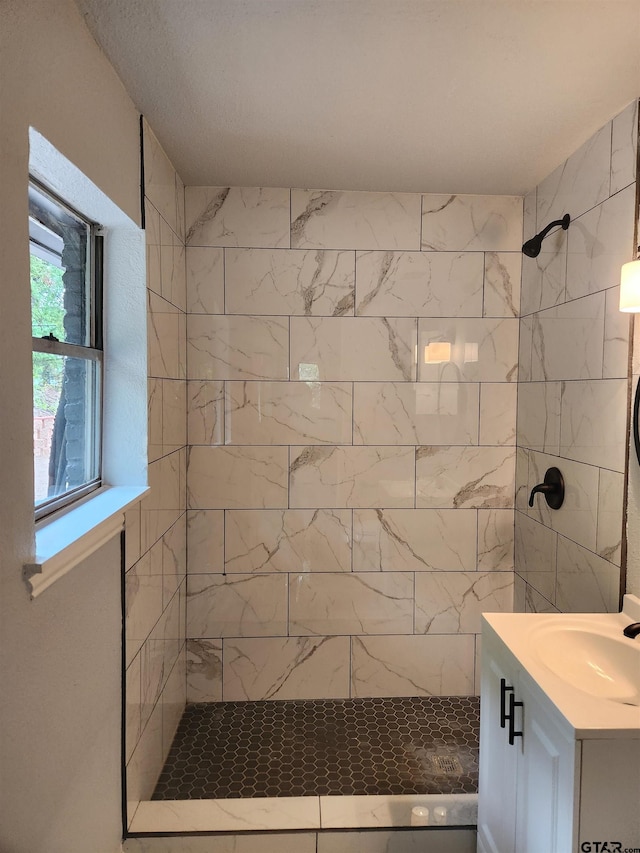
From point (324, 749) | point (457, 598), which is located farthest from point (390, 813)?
point (457, 598)

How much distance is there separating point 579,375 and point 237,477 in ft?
4.94

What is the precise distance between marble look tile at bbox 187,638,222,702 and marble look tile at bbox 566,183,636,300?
2195 millimetres

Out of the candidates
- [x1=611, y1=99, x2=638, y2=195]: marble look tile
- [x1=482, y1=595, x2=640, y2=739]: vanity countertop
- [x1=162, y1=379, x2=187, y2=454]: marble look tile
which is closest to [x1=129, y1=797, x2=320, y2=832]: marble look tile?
[x1=482, y1=595, x2=640, y2=739]: vanity countertop

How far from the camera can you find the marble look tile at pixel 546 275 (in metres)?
2.10

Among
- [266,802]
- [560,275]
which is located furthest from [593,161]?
[266,802]

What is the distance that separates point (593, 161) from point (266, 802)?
8.31 feet

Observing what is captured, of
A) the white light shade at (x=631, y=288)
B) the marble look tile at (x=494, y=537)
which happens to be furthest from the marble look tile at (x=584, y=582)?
the white light shade at (x=631, y=288)

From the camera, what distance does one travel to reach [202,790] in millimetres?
1936

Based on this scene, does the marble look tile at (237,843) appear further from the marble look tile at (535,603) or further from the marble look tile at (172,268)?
the marble look tile at (172,268)

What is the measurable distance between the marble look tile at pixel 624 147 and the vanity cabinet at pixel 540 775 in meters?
1.48

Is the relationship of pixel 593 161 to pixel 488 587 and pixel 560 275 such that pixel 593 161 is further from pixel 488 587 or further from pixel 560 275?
pixel 488 587

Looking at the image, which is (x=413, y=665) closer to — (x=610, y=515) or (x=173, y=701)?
(x=173, y=701)

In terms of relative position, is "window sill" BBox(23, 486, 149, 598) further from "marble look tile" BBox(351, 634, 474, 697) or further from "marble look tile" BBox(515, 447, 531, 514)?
"marble look tile" BBox(515, 447, 531, 514)

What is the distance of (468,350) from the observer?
2.50 m
